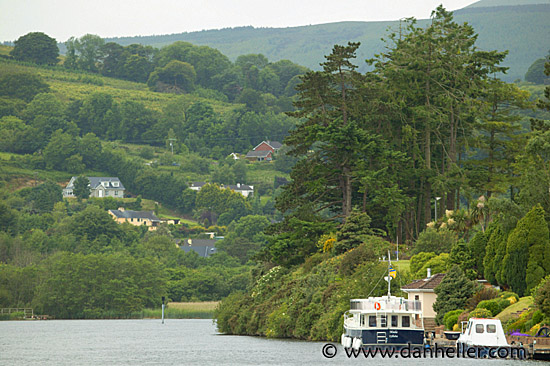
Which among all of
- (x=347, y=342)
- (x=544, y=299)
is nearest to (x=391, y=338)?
(x=347, y=342)

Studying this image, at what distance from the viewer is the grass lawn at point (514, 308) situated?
5013 centimetres

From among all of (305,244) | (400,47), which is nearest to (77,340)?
(305,244)

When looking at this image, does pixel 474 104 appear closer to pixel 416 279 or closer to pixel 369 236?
pixel 369 236

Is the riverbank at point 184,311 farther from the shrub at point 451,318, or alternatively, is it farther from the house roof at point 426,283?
the shrub at point 451,318

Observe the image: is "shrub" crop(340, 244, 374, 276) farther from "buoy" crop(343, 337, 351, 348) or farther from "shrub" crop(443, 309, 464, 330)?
"buoy" crop(343, 337, 351, 348)

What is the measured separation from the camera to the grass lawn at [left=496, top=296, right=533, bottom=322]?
50.1 meters

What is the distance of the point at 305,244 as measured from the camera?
3285 inches

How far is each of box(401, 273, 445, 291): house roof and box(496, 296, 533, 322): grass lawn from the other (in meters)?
8.28

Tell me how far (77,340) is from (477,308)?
4373 cm

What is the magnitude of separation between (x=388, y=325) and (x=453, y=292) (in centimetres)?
825

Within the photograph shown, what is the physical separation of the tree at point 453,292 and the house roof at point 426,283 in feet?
4.28

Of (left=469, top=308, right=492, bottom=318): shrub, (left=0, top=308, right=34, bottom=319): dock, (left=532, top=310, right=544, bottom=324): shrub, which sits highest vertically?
(left=532, top=310, right=544, bottom=324): shrub

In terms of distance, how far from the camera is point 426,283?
60156mm

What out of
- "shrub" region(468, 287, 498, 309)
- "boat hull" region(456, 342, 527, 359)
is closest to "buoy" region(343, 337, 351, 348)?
"boat hull" region(456, 342, 527, 359)
